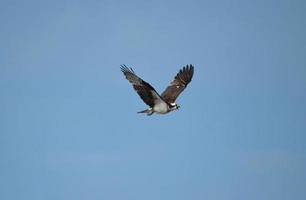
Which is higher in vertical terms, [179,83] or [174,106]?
[179,83]

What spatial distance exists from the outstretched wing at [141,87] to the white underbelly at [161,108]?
0.63m

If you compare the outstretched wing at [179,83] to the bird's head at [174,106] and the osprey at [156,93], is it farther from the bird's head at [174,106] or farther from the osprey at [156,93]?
the bird's head at [174,106]

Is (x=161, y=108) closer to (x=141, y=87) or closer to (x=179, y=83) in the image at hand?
(x=141, y=87)

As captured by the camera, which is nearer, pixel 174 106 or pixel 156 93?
pixel 156 93

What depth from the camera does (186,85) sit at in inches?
1271

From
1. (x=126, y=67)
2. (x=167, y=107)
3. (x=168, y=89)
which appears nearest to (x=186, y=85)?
(x=168, y=89)

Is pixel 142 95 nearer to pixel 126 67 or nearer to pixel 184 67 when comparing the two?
pixel 126 67

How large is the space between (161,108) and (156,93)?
1734mm

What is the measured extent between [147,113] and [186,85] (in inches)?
181

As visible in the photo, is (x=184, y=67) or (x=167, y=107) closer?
(x=167, y=107)

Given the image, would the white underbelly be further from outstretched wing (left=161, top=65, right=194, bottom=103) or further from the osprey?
outstretched wing (left=161, top=65, right=194, bottom=103)

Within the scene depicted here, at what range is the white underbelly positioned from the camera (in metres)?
28.0

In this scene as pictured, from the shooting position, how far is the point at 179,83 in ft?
107

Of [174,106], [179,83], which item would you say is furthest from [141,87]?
[179,83]
